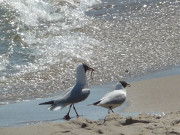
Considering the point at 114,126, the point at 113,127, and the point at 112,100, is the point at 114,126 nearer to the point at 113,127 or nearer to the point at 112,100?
the point at 113,127

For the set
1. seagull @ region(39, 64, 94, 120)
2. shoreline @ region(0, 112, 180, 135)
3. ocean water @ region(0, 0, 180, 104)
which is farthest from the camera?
ocean water @ region(0, 0, 180, 104)

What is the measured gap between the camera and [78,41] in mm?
10531

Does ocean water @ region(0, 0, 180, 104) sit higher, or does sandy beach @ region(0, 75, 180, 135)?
ocean water @ region(0, 0, 180, 104)

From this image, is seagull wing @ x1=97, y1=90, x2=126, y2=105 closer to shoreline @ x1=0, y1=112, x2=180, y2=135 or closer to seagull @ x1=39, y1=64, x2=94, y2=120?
seagull @ x1=39, y1=64, x2=94, y2=120

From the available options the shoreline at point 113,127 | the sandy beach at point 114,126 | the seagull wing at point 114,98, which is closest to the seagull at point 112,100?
the seagull wing at point 114,98

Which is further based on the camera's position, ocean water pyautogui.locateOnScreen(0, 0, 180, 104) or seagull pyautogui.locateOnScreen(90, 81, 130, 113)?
ocean water pyautogui.locateOnScreen(0, 0, 180, 104)

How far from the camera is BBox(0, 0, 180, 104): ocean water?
28.6 ft

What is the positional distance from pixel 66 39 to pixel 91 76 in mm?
2274

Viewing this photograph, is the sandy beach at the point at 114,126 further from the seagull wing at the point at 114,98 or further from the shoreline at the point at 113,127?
the seagull wing at the point at 114,98

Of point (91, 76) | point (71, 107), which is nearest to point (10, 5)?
point (91, 76)

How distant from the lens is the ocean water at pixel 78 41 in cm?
870

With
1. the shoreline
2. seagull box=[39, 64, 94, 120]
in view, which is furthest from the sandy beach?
seagull box=[39, 64, 94, 120]

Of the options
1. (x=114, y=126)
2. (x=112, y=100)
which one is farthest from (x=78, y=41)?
Answer: (x=114, y=126)

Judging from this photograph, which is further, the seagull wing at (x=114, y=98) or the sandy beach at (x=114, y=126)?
the seagull wing at (x=114, y=98)
